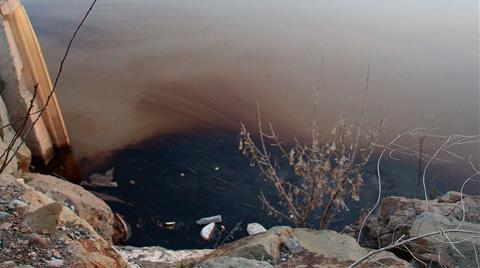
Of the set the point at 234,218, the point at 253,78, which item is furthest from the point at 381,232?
the point at 253,78

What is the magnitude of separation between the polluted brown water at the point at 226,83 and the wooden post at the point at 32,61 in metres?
0.36

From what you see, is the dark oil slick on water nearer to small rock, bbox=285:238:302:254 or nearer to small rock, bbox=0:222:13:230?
small rock, bbox=285:238:302:254

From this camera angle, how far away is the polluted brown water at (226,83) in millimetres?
6180

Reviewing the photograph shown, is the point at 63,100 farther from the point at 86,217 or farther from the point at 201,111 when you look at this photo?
the point at 86,217

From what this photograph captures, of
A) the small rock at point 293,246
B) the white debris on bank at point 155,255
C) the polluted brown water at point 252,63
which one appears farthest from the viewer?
the polluted brown water at point 252,63

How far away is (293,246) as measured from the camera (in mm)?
3703

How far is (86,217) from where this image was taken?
193 inches

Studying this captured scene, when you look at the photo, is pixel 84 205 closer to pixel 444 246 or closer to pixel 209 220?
pixel 209 220

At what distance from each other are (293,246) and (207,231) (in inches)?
80.6

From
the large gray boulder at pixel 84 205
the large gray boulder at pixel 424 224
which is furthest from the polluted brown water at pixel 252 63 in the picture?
the large gray boulder at pixel 424 224

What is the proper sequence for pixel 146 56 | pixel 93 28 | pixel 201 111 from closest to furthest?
1. pixel 201 111
2. pixel 146 56
3. pixel 93 28

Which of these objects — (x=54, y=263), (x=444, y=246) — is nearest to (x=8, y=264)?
(x=54, y=263)

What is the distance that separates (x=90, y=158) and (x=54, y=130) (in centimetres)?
65

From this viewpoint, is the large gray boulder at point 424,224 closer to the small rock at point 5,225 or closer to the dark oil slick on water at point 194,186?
the dark oil slick on water at point 194,186
